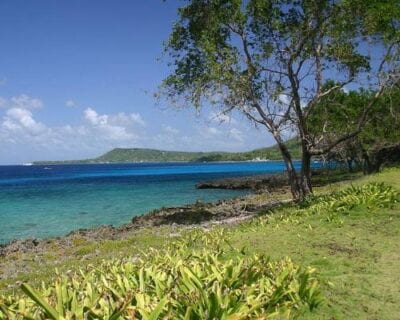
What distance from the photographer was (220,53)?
23266mm

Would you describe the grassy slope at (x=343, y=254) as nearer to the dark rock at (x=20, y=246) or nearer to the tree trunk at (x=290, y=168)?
the dark rock at (x=20, y=246)

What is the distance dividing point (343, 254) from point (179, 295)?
538cm

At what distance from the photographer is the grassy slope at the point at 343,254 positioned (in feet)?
25.3

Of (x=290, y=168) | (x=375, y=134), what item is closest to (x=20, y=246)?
(x=290, y=168)

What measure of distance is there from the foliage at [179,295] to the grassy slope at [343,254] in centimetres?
57

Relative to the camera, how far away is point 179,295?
6676mm

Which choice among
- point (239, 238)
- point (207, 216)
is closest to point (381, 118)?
point (207, 216)

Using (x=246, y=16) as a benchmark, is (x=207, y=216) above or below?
below

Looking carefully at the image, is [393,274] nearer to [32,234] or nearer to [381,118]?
[32,234]

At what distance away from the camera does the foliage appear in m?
5.78

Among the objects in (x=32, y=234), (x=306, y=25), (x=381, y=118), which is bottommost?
(x=32, y=234)

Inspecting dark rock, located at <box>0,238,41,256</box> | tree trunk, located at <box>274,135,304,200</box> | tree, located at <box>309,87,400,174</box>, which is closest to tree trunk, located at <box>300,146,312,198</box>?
tree trunk, located at <box>274,135,304,200</box>

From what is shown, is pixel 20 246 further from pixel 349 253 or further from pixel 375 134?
pixel 375 134

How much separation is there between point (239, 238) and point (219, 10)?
13.3 metres
